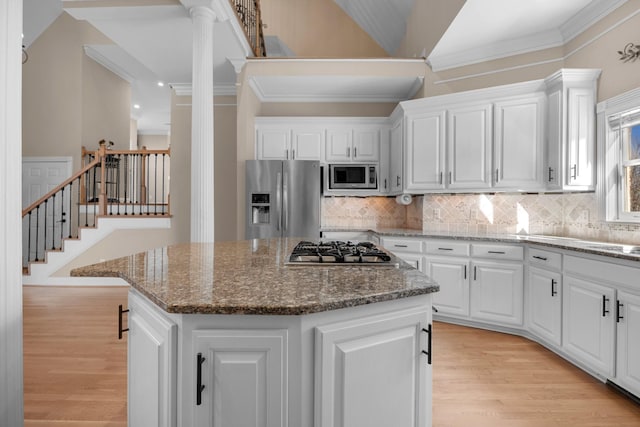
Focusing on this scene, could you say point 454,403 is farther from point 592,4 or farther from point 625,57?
point 592,4

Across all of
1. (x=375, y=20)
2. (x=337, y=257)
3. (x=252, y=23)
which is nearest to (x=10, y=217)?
(x=337, y=257)

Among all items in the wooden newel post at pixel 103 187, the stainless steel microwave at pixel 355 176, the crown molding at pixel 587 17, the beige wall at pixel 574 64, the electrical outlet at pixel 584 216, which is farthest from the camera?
the wooden newel post at pixel 103 187

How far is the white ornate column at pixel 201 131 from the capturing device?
3.64m

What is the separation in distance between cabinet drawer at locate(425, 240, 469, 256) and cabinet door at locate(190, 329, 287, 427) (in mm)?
3038

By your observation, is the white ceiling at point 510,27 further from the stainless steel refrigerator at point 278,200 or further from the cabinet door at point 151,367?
the cabinet door at point 151,367

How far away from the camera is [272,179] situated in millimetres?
4742

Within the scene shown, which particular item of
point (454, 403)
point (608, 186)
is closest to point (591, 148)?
point (608, 186)

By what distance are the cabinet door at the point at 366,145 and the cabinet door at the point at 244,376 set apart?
436 cm

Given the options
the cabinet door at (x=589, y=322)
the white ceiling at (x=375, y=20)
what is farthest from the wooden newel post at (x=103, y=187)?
the cabinet door at (x=589, y=322)

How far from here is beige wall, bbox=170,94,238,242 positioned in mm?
6000

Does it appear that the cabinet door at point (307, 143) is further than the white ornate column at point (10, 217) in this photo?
Yes

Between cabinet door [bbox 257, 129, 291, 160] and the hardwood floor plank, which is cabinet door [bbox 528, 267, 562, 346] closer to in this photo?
the hardwood floor plank

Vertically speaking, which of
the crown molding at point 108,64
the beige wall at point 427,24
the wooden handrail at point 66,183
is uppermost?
the crown molding at point 108,64

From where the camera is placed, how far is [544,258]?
3.18 metres
